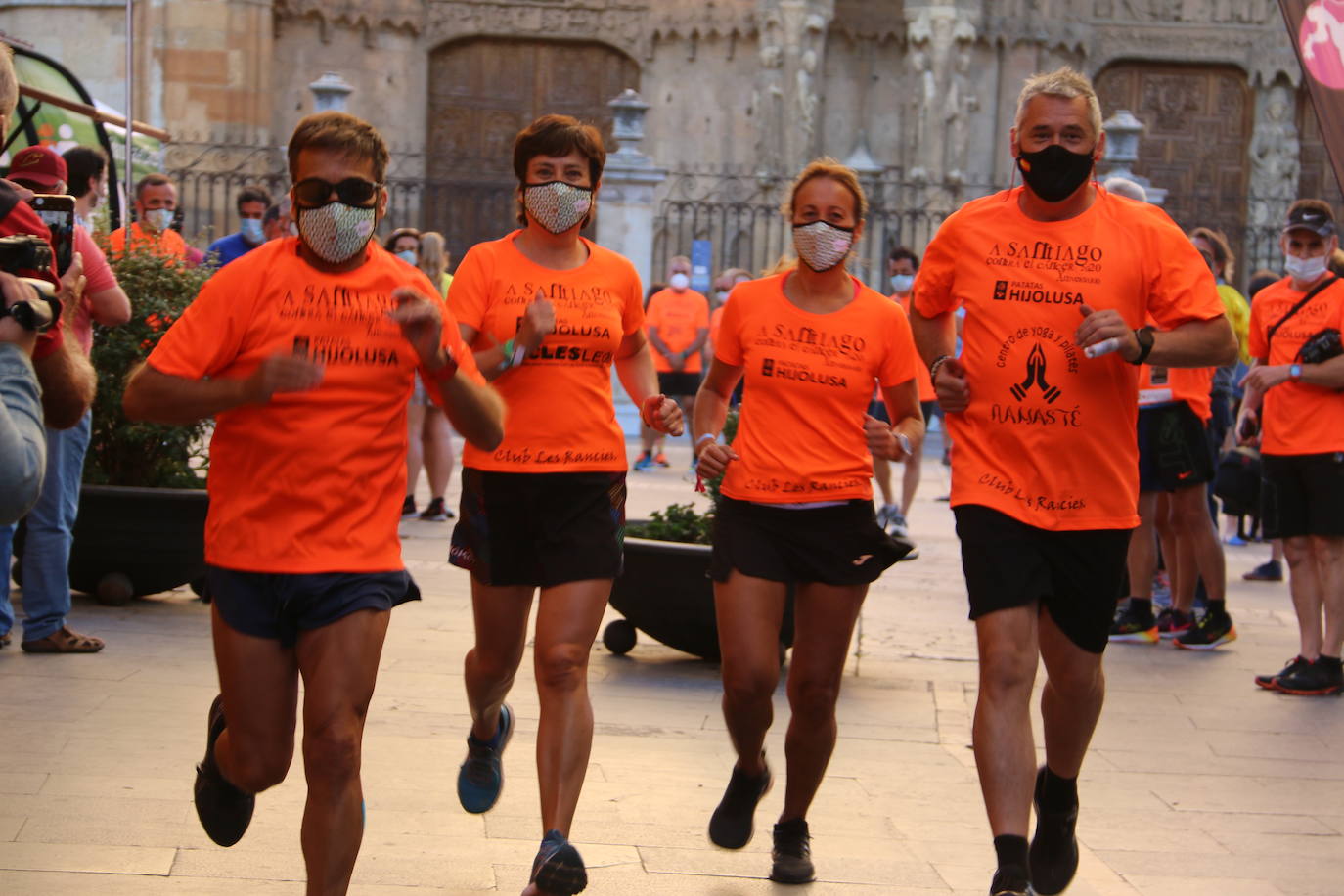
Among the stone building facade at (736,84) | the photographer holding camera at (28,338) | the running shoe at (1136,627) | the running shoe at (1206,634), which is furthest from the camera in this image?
the stone building facade at (736,84)

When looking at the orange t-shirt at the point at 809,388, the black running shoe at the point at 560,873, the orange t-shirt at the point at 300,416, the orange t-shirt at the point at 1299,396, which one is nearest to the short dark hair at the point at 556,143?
the orange t-shirt at the point at 809,388

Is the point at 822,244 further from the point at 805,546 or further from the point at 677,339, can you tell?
the point at 677,339

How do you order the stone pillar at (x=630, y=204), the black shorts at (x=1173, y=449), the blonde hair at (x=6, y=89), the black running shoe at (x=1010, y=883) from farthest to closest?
the stone pillar at (x=630, y=204)
the black shorts at (x=1173, y=449)
the black running shoe at (x=1010, y=883)
the blonde hair at (x=6, y=89)

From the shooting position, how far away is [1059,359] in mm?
4801

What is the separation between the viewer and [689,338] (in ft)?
58.6

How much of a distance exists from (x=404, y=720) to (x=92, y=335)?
2946 millimetres

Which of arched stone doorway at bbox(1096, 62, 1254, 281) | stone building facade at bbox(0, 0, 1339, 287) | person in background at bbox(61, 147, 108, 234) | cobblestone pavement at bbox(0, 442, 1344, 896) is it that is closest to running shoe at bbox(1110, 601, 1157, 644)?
cobblestone pavement at bbox(0, 442, 1344, 896)

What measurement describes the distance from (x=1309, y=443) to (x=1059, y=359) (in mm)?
4034

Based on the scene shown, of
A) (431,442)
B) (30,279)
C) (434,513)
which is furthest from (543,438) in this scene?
(434,513)

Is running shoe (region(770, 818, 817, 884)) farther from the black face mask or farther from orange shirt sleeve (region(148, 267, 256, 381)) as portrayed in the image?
orange shirt sleeve (region(148, 267, 256, 381))

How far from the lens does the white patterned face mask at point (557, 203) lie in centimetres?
536

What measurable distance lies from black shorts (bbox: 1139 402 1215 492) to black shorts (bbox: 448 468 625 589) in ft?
14.7

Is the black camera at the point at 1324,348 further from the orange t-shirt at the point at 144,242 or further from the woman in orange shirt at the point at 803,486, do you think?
the orange t-shirt at the point at 144,242

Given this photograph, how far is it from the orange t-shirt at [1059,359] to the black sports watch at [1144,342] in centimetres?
12
